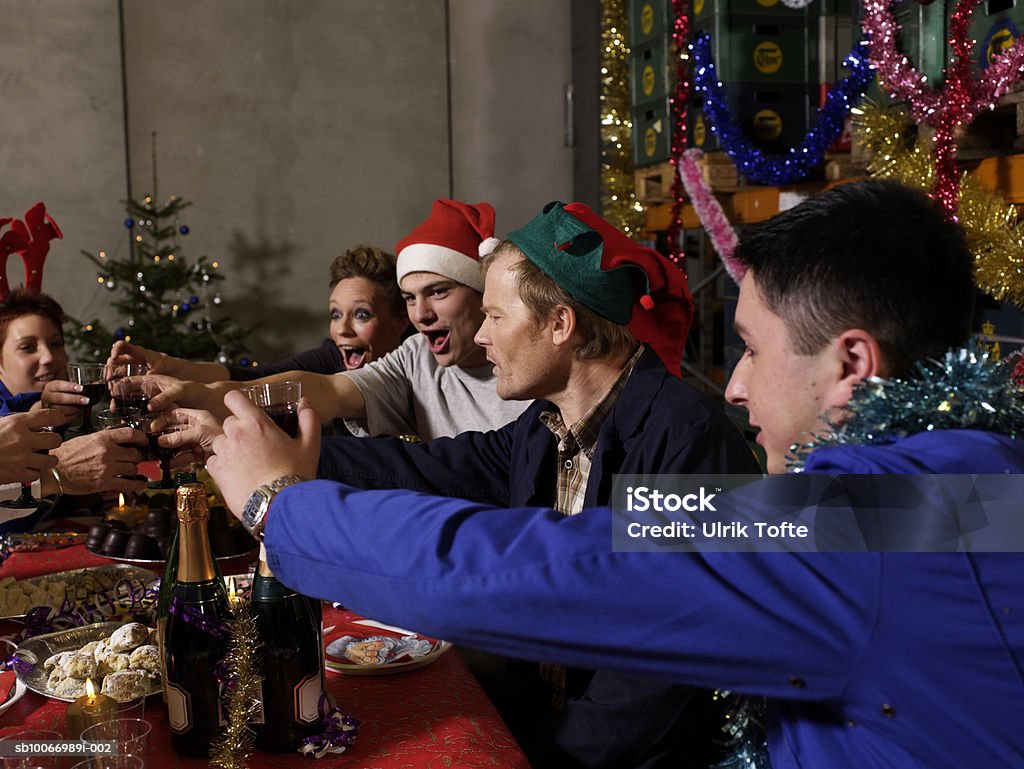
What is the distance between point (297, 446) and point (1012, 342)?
312cm

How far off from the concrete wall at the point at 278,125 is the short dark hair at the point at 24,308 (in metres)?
3.00

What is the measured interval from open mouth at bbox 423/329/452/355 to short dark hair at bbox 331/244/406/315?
989 mm

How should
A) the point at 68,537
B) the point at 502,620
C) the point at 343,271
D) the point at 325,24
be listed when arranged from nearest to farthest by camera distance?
the point at 502,620
the point at 68,537
the point at 343,271
the point at 325,24

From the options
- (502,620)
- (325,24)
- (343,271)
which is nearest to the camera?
(502,620)

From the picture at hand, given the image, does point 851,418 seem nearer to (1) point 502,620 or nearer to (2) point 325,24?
(1) point 502,620

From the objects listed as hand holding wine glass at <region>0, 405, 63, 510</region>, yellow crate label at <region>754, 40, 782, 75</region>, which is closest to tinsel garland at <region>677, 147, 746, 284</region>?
yellow crate label at <region>754, 40, 782, 75</region>

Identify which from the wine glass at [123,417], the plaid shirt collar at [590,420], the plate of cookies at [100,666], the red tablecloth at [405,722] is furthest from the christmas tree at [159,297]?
the red tablecloth at [405,722]

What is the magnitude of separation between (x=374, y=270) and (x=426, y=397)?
1061 millimetres

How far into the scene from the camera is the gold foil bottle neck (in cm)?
131

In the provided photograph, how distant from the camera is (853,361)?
1.11 m

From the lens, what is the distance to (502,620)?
0.96m

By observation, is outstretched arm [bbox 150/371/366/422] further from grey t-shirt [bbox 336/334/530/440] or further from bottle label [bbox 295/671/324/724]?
bottle label [bbox 295/671/324/724]

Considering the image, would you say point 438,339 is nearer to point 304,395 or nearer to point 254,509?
point 304,395

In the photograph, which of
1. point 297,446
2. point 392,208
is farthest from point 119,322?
point 297,446
